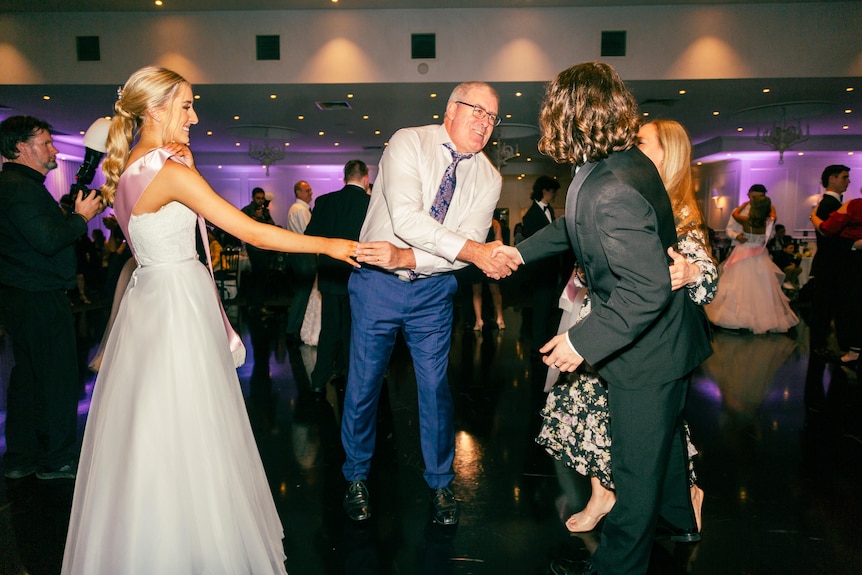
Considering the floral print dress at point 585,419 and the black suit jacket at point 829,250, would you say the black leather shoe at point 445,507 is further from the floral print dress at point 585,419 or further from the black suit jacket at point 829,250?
the black suit jacket at point 829,250

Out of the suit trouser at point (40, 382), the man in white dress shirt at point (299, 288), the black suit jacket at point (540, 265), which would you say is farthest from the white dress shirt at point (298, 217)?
the suit trouser at point (40, 382)

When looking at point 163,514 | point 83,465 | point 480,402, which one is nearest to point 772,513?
point 480,402

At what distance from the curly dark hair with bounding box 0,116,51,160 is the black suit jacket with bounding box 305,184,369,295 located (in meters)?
1.94

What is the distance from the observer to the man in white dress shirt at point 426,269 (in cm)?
218

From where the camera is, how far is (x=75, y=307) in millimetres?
8023

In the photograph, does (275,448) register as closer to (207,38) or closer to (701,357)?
(701,357)

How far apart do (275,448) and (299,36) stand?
7824 millimetres

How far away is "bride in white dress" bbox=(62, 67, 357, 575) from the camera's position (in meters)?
1.55

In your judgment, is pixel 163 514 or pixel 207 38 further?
pixel 207 38

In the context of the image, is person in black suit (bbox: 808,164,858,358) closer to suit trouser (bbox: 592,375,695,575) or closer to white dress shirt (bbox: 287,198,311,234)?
suit trouser (bbox: 592,375,695,575)

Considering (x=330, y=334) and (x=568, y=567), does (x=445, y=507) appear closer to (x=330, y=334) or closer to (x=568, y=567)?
(x=568, y=567)

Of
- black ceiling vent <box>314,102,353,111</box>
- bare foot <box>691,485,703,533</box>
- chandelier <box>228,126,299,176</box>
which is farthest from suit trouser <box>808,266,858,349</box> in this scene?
chandelier <box>228,126,299,176</box>

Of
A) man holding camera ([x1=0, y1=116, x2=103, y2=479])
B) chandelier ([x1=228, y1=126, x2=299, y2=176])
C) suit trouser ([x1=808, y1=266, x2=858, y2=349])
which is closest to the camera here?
man holding camera ([x1=0, y1=116, x2=103, y2=479])

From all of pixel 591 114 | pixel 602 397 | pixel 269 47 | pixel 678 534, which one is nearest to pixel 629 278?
pixel 591 114
